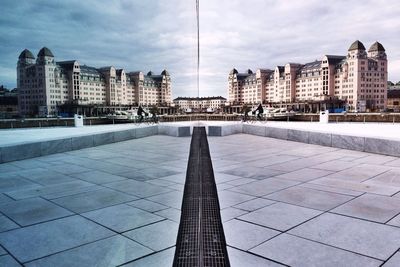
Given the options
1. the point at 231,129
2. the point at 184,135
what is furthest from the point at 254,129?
the point at 184,135

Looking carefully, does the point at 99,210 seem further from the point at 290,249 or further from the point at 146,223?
the point at 290,249

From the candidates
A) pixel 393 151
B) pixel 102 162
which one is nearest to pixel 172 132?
pixel 102 162

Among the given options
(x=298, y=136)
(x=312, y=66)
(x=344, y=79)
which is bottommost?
(x=298, y=136)

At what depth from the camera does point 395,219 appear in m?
4.64

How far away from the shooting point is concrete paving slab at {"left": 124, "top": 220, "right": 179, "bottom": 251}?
12.8ft

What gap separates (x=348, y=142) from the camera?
40.1 ft

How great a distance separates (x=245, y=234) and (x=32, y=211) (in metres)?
3.51

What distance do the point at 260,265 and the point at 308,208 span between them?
2.19 metres

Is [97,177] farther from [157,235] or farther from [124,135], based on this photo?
[124,135]

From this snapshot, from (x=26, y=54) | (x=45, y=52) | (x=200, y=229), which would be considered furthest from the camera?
(x=26, y=54)

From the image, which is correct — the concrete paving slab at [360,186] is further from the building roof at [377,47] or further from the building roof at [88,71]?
the building roof at [88,71]

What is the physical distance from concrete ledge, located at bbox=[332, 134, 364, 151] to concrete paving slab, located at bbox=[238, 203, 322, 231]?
7.74 meters

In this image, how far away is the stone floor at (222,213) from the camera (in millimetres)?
3605

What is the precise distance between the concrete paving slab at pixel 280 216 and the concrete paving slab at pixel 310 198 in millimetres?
287
